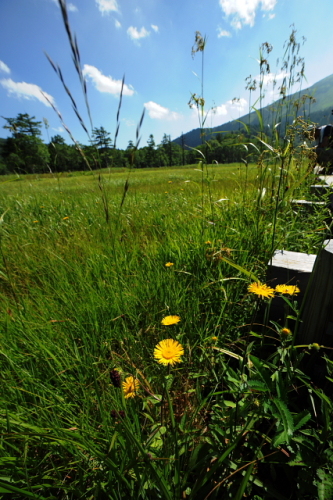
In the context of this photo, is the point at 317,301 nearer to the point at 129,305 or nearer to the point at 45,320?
the point at 129,305

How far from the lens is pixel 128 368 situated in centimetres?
97

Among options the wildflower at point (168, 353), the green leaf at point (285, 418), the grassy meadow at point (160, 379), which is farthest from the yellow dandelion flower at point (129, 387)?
the green leaf at point (285, 418)

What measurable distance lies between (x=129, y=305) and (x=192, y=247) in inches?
27.3

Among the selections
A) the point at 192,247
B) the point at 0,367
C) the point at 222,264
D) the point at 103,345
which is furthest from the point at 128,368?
the point at 192,247

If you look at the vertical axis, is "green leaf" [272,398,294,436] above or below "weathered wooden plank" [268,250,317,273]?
below

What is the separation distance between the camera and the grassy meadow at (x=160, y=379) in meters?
0.62

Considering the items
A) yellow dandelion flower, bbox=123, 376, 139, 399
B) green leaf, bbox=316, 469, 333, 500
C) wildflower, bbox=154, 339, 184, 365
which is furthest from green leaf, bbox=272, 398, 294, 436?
yellow dandelion flower, bbox=123, 376, 139, 399

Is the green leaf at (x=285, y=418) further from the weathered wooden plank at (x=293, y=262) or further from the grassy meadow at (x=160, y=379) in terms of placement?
the weathered wooden plank at (x=293, y=262)

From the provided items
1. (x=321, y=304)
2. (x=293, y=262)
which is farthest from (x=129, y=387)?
(x=293, y=262)

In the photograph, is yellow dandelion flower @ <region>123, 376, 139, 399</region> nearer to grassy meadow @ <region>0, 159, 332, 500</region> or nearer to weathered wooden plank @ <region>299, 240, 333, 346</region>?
grassy meadow @ <region>0, 159, 332, 500</region>

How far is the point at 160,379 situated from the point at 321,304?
79 cm

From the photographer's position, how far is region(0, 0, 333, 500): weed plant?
2.02 feet

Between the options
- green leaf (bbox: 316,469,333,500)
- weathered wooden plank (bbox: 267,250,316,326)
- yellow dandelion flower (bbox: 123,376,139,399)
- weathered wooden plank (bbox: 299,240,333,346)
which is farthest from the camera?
weathered wooden plank (bbox: 267,250,316,326)

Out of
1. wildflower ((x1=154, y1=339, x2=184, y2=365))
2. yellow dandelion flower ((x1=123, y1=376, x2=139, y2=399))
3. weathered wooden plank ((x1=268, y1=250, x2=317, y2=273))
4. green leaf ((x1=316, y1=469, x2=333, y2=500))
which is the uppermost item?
weathered wooden plank ((x1=268, y1=250, x2=317, y2=273))
